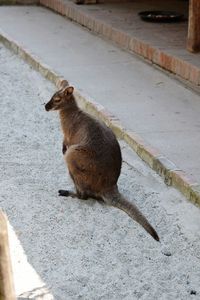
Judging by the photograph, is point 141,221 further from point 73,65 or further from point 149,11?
point 149,11

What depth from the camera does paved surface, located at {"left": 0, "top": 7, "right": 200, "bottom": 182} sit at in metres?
5.93

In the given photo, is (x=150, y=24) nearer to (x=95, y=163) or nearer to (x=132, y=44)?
(x=132, y=44)

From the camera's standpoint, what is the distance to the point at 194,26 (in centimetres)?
772

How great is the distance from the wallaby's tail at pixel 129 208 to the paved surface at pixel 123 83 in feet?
1.93

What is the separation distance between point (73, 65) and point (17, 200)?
3.46 m

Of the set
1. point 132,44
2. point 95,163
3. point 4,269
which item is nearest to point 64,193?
point 95,163

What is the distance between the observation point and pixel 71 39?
9.60 m

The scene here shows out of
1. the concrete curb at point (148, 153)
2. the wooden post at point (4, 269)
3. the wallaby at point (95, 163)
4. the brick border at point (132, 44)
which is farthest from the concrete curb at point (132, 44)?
the wooden post at point (4, 269)

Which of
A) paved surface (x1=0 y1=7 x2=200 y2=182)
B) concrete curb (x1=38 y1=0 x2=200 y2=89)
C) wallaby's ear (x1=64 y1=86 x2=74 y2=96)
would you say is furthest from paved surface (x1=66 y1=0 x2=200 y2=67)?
wallaby's ear (x1=64 y1=86 x2=74 y2=96)

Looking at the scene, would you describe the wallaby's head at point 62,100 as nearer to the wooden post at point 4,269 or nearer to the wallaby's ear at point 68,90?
the wallaby's ear at point 68,90

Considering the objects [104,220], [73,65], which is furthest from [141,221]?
[73,65]

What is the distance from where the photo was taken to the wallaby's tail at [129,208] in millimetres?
4488

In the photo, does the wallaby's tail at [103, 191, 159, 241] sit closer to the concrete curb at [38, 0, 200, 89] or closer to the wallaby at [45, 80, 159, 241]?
the wallaby at [45, 80, 159, 241]

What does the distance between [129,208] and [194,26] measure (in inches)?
138
